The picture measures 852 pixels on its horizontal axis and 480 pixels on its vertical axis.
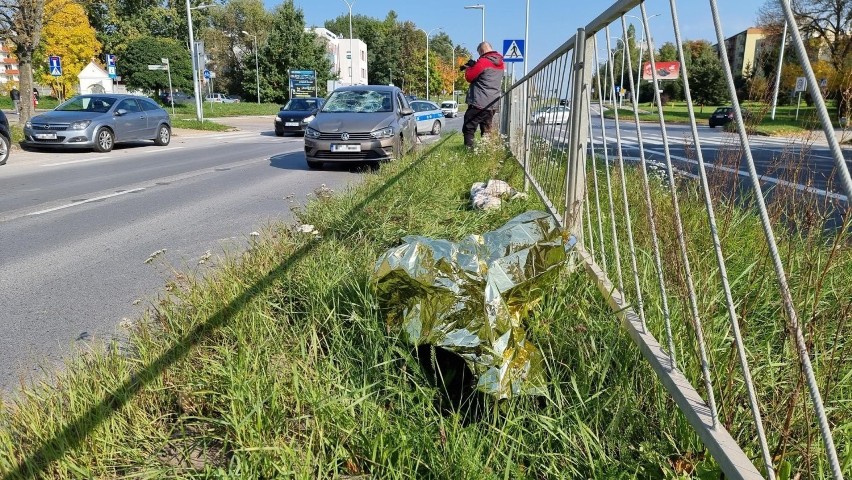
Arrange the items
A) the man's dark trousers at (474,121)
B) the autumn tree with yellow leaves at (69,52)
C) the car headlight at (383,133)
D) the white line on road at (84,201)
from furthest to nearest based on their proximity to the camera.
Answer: the autumn tree with yellow leaves at (69,52) < the car headlight at (383,133) < the man's dark trousers at (474,121) < the white line on road at (84,201)

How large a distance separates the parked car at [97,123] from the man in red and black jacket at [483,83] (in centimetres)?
1000

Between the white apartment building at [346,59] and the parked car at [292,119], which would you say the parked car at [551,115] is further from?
the white apartment building at [346,59]

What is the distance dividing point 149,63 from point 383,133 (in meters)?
55.2

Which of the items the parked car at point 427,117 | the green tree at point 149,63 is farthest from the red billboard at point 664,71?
the green tree at point 149,63

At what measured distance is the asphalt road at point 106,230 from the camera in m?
3.41

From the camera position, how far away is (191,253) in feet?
16.9

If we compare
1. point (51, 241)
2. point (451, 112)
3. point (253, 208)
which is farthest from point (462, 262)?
point (451, 112)

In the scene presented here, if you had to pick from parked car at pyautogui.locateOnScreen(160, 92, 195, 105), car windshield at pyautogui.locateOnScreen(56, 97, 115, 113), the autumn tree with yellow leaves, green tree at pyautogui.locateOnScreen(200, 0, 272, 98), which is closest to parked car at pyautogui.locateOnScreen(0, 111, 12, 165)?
car windshield at pyautogui.locateOnScreen(56, 97, 115, 113)

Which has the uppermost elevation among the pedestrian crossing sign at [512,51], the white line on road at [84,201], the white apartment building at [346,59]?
the white apartment building at [346,59]

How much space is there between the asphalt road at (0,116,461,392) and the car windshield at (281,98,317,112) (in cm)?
1076

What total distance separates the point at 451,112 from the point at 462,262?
163ft

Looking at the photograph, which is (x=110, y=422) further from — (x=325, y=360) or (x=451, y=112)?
(x=451, y=112)

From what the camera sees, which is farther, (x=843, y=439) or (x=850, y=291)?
(x=850, y=291)

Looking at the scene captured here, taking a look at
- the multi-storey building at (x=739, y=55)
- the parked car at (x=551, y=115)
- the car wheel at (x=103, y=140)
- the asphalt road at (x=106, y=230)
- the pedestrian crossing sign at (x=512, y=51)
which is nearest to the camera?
the multi-storey building at (x=739, y=55)
